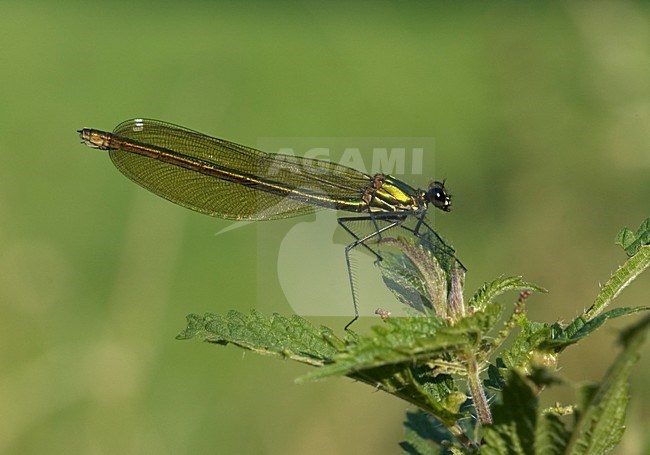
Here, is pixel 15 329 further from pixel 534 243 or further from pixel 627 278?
pixel 627 278

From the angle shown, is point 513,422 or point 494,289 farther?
point 494,289

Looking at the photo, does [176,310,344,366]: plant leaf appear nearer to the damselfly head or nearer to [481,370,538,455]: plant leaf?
[481,370,538,455]: plant leaf

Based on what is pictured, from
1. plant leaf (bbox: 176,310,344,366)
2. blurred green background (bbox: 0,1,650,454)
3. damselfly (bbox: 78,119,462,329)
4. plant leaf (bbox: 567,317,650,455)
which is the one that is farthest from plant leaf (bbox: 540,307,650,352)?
damselfly (bbox: 78,119,462,329)

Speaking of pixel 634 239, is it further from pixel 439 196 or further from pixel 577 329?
pixel 439 196

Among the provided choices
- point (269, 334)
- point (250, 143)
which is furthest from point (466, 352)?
Answer: point (250, 143)

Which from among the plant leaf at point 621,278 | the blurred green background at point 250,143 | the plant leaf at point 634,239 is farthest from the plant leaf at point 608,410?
the blurred green background at point 250,143

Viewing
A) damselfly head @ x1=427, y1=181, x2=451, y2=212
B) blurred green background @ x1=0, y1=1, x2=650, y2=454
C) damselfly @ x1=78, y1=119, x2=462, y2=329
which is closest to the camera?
damselfly head @ x1=427, y1=181, x2=451, y2=212

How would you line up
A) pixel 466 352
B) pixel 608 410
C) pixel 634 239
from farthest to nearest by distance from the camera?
pixel 634 239, pixel 466 352, pixel 608 410
